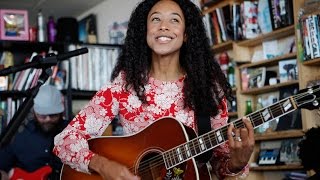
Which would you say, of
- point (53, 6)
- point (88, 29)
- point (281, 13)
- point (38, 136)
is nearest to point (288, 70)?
point (281, 13)

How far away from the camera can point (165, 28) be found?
186 cm

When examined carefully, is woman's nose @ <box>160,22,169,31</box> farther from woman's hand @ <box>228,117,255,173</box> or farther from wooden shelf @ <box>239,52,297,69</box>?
wooden shelf @ <box>239,52,297,69</box>

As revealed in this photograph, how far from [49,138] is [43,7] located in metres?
2.31

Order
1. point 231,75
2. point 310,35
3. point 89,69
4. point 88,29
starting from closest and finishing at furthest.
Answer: point 310,35 → point 231,75 → point 89,69 → point 88,29

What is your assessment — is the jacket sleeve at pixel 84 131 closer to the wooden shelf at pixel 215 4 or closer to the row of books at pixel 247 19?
the row of books at pixel 247 19

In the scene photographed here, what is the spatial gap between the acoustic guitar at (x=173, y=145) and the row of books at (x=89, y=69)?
8.55 feet

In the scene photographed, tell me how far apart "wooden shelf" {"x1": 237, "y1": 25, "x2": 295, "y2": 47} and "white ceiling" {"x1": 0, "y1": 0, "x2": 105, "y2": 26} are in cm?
210

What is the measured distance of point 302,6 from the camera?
3.34m

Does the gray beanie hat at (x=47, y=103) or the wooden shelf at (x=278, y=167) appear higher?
the gray beanie hat at (x=47, y=103)

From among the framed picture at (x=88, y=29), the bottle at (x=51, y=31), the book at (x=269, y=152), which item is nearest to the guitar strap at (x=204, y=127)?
the book at (x=269, y=152)

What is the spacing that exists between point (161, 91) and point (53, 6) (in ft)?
13.1

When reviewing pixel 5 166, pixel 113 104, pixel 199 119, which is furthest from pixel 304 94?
pixel 5 166

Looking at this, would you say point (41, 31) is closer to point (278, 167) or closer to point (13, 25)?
point (13, 25)

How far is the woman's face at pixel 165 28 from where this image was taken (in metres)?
1.87
